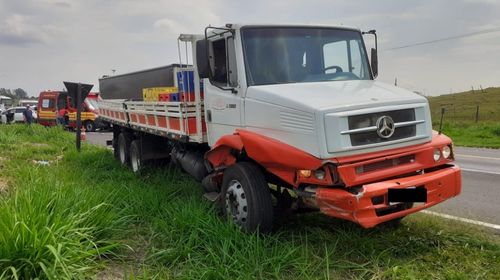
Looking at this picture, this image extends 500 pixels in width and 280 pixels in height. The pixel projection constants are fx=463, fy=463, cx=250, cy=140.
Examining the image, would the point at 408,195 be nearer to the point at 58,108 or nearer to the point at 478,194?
the point at 478,194

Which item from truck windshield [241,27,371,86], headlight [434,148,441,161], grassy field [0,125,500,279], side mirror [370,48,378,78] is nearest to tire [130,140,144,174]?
grassy field [0,125,500,279]

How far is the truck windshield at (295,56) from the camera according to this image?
5.38 meters

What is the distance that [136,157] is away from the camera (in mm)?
9766

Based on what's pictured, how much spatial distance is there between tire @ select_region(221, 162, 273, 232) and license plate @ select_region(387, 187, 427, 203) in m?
1.29

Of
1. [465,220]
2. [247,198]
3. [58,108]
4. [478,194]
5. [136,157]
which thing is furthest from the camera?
[58,108]

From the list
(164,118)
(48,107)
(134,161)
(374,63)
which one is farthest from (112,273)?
(48,107)

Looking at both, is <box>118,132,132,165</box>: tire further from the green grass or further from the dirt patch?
the green grass

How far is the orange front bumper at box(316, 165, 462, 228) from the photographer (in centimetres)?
418

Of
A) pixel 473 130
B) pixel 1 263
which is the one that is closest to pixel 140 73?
pixel 1 263

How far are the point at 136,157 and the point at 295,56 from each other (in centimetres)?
534

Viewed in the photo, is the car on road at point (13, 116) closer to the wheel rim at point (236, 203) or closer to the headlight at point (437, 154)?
the wheel rim at point (236, 203)

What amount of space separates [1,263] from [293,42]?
12.5 feet

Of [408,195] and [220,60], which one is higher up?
[220,60]

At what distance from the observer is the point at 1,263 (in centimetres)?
362
